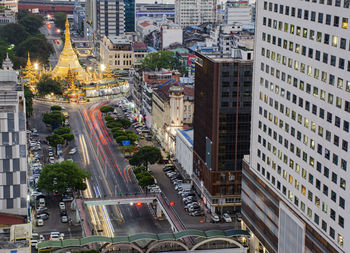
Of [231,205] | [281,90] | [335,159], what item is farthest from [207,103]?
[335,159]

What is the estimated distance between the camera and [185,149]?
18650 cm

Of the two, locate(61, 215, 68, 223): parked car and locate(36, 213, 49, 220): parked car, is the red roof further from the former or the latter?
locate(36, 213, 49, 220): parked car

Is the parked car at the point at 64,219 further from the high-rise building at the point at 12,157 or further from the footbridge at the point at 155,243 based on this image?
the high-rise building at the point at 12,157

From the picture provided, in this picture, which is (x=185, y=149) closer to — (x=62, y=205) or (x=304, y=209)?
(x=62, y=205)

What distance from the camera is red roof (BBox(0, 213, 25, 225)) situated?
131 m

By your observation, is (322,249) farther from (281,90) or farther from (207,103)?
(207,103)

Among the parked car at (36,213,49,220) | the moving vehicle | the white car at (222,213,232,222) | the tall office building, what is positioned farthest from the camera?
the moving vehicle

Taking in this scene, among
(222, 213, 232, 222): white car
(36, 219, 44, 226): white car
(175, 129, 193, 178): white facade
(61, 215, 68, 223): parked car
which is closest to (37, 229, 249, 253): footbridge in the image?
(222, 213, 232, 222): white car

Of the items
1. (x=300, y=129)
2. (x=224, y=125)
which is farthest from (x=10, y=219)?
(x=300, y=129)

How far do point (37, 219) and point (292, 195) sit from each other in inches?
2435

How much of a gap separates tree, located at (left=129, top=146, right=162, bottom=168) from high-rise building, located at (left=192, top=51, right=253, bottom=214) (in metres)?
24.5

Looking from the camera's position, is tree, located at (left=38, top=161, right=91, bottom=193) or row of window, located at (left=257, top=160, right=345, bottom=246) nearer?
row of window, located at (left=257, top=160, right=345, bottom=246)

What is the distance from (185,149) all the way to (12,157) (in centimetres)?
6233

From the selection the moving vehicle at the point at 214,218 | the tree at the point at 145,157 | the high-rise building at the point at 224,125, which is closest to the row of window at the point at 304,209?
the high-rise building at the point at 224,125
